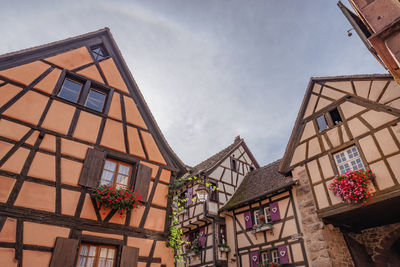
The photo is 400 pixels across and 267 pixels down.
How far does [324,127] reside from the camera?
10562 mm

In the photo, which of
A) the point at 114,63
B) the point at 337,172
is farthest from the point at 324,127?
the point at 114,63

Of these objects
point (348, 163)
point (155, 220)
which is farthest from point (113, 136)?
point (348, 163)

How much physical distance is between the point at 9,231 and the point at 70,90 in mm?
4157

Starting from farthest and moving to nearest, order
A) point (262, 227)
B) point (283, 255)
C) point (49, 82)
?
point (262, 227), point (283, 255), point (49, 82)

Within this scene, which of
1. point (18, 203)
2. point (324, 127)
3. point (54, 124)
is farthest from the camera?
point (324, 127)

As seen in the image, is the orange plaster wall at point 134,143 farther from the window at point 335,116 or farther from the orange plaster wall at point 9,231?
the window at point 335,116

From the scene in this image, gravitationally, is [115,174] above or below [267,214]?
below

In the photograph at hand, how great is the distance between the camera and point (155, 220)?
7.18 meters

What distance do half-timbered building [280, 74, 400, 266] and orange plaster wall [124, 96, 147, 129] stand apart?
6831 millimetres

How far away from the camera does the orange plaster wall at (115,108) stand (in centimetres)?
791

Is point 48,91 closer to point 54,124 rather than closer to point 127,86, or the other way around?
point 54,124

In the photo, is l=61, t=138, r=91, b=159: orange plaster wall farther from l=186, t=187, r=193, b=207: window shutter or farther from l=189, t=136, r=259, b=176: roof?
l=186, t=187, r=193, b=207: window shutter

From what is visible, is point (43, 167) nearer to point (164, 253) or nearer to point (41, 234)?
point (41, 234)

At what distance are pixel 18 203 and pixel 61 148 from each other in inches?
62.6
